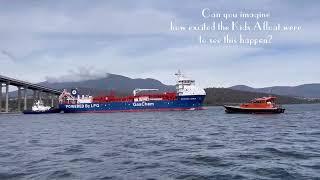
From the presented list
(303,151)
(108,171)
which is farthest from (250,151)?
(108,171)

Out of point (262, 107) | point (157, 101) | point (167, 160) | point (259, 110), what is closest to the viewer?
point (167, 160)

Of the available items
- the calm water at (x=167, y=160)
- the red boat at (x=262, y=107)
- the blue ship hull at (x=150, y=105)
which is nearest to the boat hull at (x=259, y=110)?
the red boat at (x=262, y=107)

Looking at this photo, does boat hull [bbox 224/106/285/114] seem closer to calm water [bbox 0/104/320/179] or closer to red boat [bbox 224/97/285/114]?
red boat [bbox 224/97/285/114]

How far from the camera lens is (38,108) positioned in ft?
536

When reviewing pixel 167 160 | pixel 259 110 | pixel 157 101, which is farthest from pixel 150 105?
pixel 167 160

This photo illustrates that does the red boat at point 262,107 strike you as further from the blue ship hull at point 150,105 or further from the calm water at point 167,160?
the calm water at point 167,160

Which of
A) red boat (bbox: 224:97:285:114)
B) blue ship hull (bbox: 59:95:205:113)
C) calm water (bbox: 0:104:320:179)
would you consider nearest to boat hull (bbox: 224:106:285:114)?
red boat (bbox: 224:97:285:114)

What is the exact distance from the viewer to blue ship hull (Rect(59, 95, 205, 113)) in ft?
440

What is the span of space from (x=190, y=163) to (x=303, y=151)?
28.3 feet

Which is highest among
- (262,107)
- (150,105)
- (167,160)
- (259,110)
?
(150,105)

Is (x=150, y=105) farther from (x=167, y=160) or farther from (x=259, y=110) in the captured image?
(x=167, y=160)

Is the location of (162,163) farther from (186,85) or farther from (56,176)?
(186,85)

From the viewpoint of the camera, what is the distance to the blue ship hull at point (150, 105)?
134 meters

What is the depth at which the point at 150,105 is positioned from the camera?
137 m
